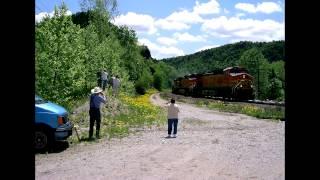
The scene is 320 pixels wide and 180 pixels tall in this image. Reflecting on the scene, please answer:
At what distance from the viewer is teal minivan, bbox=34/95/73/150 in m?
12.8

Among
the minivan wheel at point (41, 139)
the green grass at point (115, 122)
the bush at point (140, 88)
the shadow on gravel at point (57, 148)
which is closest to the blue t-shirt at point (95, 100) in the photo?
the green grass at point (115, 122)

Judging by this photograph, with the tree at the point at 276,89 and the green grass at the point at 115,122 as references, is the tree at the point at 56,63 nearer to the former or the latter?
the green grass at the point at 115,122

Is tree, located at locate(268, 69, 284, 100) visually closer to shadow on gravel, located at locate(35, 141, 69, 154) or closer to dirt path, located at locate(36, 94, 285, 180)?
dirt path, located at locate(36, 94, 285, 180)

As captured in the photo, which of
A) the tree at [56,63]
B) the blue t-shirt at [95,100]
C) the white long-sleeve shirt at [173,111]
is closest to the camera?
the blue t-shirt at [95,100]

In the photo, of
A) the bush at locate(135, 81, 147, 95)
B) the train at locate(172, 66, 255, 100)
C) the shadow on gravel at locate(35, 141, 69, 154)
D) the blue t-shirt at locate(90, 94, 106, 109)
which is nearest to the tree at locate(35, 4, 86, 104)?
the blue t-shirt at locate(90, 94, 106, 109)

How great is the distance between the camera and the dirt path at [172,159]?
9.92m

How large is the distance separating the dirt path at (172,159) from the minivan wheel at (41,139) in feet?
1.37

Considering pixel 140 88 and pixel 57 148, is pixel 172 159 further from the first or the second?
pixel 140 88

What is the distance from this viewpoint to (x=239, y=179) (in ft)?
31.0

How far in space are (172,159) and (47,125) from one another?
366 centimetres

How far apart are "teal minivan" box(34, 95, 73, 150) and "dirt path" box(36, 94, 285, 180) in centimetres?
48

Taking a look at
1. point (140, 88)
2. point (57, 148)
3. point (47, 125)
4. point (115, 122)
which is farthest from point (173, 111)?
point (140, 88)
